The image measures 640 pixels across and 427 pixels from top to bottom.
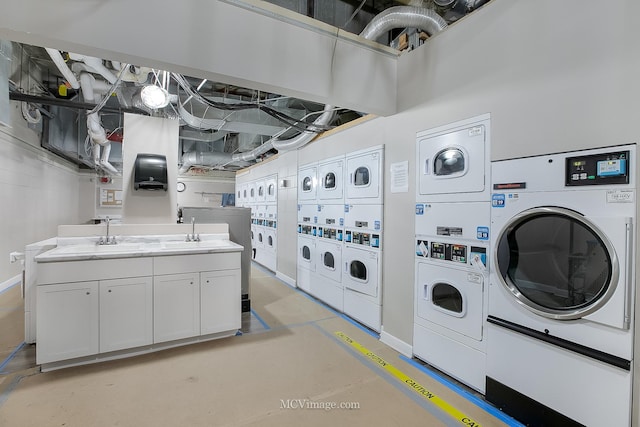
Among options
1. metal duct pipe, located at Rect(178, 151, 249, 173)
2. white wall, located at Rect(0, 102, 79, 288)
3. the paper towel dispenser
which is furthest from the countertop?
metal duct pipe, located at Rect(178, 151, 249, 173)

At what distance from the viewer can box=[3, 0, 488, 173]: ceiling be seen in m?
3.22

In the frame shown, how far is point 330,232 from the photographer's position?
163 inches

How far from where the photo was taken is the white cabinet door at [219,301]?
9.80 feet

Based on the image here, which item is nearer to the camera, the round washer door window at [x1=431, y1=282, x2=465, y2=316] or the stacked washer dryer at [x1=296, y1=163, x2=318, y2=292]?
the round washer door window at [x1=431, y1=282, x2=465, y2=316]

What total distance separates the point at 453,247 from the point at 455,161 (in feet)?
2.35

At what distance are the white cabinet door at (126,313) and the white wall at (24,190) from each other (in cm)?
361

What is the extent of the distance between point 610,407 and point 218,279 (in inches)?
121

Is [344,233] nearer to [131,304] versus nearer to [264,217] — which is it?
[131,304]

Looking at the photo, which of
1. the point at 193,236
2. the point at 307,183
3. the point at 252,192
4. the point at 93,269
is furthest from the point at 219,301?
the point at 252,192

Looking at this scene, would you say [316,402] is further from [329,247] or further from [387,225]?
[329,247]

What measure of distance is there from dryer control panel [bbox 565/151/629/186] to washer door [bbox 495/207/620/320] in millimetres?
195

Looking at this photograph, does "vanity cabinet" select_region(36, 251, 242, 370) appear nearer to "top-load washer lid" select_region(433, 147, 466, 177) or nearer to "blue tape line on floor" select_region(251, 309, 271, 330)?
"blue tape line on floor" select_region(251, 309, 271, 330)

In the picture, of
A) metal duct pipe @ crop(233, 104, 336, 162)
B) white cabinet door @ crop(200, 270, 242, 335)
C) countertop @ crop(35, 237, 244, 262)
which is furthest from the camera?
metal duct pipe @ crop(233, 104, 336, 162)

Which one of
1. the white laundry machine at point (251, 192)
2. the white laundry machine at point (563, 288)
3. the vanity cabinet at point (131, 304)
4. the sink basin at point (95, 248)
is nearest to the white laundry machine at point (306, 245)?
the vanity cabinet at point (131, 304)
